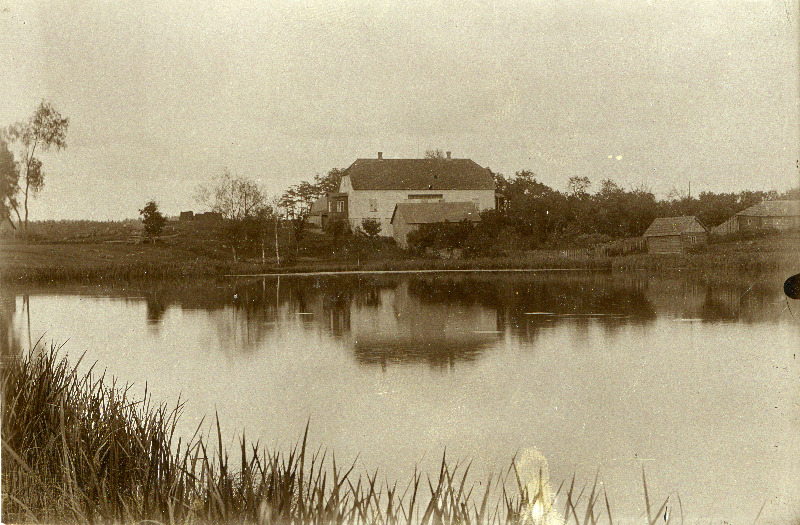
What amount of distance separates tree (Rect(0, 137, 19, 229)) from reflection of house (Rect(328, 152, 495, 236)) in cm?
199

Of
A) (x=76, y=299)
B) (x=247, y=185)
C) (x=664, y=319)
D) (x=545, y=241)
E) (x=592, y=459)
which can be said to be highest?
(x=247, y=185)

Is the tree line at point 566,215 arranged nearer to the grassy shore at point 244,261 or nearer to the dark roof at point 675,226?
the dark roof at point 675,226

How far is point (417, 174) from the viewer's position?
467 cm

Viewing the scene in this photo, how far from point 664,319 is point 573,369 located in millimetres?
1452

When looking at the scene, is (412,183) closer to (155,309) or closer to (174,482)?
(155,309)

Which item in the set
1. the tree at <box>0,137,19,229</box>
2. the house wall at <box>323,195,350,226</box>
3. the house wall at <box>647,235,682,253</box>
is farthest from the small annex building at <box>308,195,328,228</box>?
the house wall at <box>647,235,682,253</box>

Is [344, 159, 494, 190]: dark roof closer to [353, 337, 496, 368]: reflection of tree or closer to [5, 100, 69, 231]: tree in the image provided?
[353, 337, 496, 368]: reflection of tree

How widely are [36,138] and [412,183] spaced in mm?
2403

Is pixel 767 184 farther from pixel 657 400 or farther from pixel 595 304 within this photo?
pixel 595 304

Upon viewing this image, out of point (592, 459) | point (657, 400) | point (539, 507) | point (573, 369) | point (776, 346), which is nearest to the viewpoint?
point (539, 507)

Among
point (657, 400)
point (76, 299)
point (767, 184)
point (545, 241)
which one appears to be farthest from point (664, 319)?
point (76, 299)

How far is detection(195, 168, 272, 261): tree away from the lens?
4324 mm

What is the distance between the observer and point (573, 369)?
4641 mm

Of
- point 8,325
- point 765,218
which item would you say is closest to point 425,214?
point 765,218
